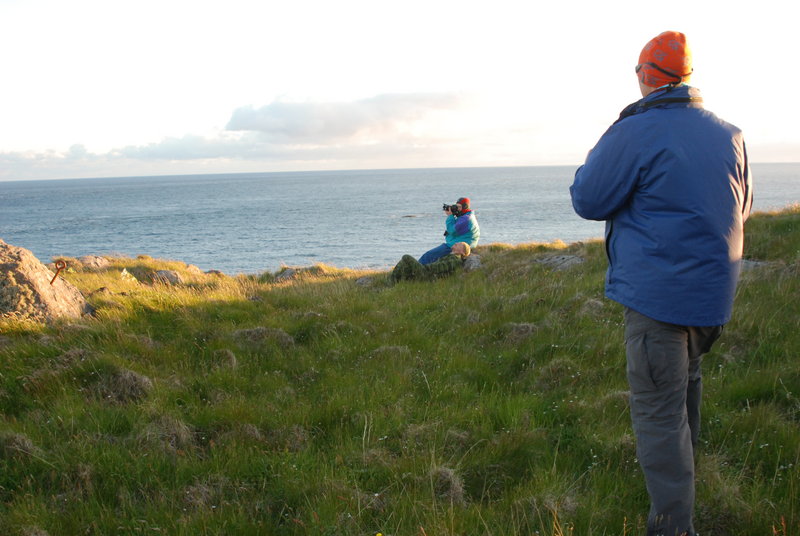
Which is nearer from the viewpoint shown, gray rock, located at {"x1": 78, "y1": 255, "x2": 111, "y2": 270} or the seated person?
the seated person

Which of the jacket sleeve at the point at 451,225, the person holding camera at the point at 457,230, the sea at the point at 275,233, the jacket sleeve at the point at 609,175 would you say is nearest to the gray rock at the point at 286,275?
the person holding camera at the point at 457,230

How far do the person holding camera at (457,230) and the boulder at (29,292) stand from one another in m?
Answer: 8.83

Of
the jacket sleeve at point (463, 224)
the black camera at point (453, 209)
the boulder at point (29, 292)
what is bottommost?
the boulder at point (29, 292)

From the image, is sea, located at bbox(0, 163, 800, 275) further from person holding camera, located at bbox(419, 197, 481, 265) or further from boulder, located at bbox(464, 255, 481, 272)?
boulder, located at bbox(464, 255, 481, 272)

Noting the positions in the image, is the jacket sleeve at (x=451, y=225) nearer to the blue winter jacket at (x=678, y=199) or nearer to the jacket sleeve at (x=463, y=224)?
the jacket sleeve at (x=463, y=224)

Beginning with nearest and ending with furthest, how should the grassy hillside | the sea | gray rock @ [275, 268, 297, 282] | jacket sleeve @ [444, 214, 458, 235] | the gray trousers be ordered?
the gray trousers → the grassy hillside → jacket sleeve @ [444, 214, 458, 235] → gray rock @ [275, 268, 297, 282] → the sea

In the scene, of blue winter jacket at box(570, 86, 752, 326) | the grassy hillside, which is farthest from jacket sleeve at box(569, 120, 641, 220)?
the grassy hillside

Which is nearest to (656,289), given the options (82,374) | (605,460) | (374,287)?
(605,460)

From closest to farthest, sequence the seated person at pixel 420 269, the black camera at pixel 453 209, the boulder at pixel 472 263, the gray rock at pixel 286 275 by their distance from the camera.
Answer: the seated person at pixel 420 269 < the boulder at pixel 472 263 < the black camera at pixel 453 209 < the gray rock at pixel 286 275

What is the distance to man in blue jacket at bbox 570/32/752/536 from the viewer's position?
3086 mm

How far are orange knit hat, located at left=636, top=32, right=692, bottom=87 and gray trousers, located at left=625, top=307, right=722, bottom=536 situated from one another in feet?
→ 4.80

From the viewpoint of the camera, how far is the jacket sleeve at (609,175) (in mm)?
3189

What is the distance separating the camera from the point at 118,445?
4.44 m

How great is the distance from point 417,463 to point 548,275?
7.59 meters
